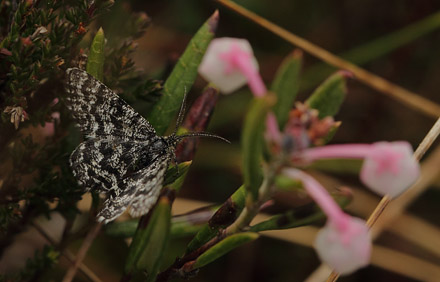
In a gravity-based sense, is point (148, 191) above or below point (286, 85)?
below

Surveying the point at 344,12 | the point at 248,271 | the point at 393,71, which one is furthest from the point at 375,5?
the point at 248,271

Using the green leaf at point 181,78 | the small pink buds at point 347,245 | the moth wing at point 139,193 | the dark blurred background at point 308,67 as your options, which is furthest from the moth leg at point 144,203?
the dark blurred background at point 308,67

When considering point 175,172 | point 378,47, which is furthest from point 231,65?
point 378,47

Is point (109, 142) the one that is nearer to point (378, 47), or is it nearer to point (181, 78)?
point (181, 78)

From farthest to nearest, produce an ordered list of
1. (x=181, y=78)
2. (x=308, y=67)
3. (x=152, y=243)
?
(x=308, y=67)
(x=181, y=78)
(x=152, y=243)

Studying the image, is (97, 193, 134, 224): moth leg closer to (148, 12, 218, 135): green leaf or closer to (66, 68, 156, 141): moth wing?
(66, 68, 156, 141): moth wing

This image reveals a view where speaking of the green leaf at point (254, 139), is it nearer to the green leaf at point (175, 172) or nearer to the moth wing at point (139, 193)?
the moth wing at point (139, 193)

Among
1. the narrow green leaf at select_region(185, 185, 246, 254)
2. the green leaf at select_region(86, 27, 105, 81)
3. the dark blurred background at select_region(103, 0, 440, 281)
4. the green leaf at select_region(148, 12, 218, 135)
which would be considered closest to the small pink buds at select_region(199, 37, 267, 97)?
the narrow green leaf at select_region(185, 185, 246, 254)
